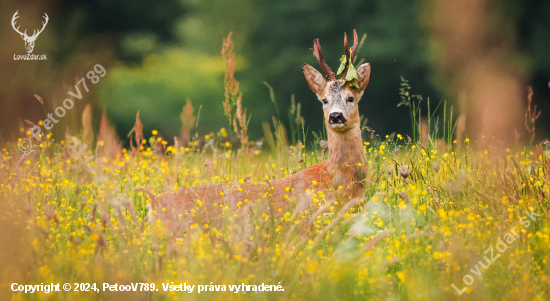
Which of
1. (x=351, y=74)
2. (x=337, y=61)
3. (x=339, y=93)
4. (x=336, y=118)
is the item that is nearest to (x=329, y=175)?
(x=336, y=118)

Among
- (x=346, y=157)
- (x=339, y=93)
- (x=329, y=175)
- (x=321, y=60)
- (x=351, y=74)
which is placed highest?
(x=321, y=60)

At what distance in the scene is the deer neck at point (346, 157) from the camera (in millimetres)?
3822

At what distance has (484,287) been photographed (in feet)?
7.32

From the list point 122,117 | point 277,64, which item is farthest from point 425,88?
point 122,117

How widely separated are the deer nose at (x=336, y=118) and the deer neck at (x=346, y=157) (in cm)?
14

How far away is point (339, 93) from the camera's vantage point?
13.3ft

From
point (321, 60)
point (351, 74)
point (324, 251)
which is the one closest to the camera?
point (324, 251)

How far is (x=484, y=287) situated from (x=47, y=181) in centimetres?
321

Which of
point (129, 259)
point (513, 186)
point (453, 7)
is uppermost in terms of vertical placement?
point (453, 7)

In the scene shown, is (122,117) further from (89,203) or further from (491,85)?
(89,203)

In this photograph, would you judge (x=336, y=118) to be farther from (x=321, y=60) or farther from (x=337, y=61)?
(x=337, y=61)

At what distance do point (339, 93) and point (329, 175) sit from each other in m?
0.66

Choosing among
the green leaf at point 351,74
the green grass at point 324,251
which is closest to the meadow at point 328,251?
the green grass at point 324,251

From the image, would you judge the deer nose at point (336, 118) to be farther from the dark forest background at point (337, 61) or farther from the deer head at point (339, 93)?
the dark forest background at point (337, 61)
